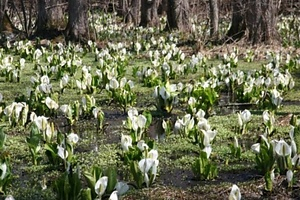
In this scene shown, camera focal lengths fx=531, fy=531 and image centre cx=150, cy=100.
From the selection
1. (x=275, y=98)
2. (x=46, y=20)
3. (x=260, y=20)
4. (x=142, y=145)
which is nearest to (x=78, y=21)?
(x=46, y=20)

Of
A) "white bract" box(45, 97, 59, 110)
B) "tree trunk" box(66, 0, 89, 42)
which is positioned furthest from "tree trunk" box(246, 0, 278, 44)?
"white bract" box(45, 97, 59, 110)

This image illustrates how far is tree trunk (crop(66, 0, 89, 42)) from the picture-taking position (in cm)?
1241

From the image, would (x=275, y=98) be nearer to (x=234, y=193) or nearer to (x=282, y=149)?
A: (x=282, y=149)

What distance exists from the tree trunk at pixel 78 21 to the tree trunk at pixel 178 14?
9.24 ft

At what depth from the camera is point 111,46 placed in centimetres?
1052

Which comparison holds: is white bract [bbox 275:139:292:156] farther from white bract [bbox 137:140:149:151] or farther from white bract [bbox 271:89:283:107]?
white bract [bbox 271:89:283:107]

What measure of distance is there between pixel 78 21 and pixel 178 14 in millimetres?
3679

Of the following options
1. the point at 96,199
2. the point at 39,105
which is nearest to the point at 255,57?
the point at 39,105

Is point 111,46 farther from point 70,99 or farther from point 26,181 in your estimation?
point 26,181

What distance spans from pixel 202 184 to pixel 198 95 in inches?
79.8

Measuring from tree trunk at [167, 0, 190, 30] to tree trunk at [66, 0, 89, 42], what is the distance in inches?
111

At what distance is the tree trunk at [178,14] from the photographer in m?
14.6

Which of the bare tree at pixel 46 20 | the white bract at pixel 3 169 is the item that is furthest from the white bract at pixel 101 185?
the bare tree at pixel 46 20

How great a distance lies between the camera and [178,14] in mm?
15148
